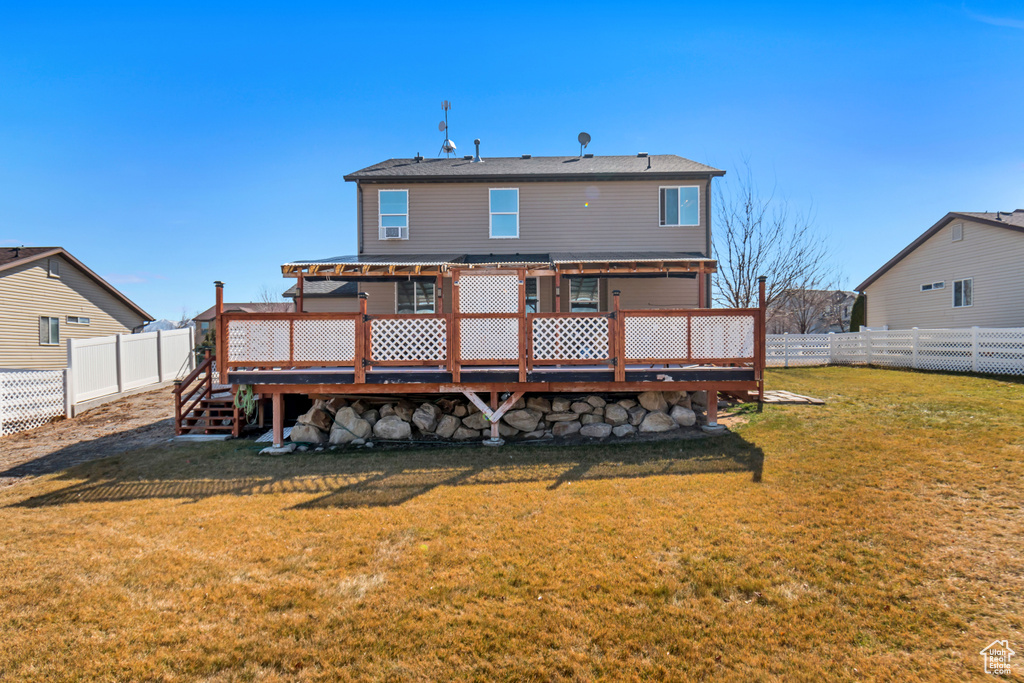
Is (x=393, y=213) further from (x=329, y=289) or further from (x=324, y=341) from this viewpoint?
(x=324, y=341)

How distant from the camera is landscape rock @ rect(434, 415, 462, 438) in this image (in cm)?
768

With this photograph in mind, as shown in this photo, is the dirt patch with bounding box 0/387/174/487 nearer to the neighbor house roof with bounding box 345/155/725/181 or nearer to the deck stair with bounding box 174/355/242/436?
the deck stair with bounding box 174/355/242/436

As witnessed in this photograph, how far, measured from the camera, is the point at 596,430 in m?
7.49

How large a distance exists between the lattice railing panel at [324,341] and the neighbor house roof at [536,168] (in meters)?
Result: 6.92

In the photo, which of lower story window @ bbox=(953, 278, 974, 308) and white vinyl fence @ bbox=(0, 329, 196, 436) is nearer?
white vinyl fence @ bbox=(0, 329, 196, 436)

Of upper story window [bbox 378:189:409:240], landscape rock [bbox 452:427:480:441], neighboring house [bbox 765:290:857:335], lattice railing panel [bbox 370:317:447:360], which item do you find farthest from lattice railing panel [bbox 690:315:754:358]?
neighboring house [bbox 765:290:857:335]

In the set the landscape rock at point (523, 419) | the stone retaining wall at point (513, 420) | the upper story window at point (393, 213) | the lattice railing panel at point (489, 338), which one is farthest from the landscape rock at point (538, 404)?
the upper story window at point (393, 213)

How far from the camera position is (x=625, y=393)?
319 inches

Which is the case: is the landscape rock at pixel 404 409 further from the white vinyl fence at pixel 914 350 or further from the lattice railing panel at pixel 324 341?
the white vinyl fence at pixel 914 350

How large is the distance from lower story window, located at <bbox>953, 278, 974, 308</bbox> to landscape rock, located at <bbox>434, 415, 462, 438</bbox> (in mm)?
Answer: 20504

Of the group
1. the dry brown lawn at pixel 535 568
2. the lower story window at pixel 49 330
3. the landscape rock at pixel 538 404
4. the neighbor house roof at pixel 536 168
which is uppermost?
the neighbor house roof at pixel 536 168

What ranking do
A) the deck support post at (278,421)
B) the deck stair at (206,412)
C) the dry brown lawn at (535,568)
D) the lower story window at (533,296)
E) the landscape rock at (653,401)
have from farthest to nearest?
the lower story window at (533,296) < the deck stair at (206,412) < the landscape rock at (653,401) < the deck support post at (278,421) < the dry brown lawn at (535,568)

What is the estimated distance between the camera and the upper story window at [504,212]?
12656 millimetres

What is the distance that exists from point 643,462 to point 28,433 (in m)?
13.0
